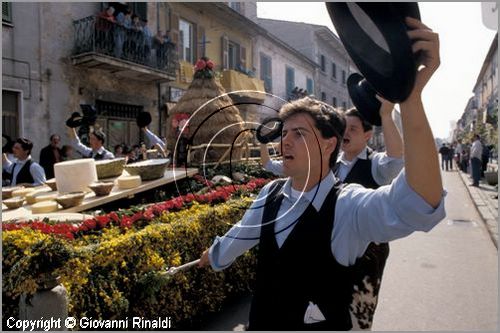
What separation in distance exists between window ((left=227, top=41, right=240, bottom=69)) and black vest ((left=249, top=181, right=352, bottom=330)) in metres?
20.0

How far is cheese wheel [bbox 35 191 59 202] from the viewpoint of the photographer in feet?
15.9

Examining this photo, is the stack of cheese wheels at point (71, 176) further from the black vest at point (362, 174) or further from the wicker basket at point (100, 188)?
the black vest at point (362, 174)

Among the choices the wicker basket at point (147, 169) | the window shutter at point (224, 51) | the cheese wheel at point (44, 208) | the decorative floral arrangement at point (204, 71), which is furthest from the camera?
the window shutter at point (224, 51)

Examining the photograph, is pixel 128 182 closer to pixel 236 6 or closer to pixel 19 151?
pixel 19 151

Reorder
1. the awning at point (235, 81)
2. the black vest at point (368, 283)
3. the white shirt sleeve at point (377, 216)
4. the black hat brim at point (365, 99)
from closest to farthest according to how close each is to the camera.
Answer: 1. the white shirt sleeve at point (377, 216)
2. the black hat brim at point (365, 99)
3. the black vest at point (368, 283)
4. the awning at point (235, 81)

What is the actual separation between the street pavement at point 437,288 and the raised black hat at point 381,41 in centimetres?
335

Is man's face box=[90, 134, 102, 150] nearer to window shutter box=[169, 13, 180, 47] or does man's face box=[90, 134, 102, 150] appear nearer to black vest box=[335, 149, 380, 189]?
black vest box=[335, 149, 380, 189]

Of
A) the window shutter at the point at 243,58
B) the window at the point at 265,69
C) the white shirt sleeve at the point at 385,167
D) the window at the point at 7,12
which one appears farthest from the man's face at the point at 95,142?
the window at the point at 265,69

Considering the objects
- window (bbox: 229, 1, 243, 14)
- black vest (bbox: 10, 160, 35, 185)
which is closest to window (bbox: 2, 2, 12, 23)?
black vest (bbox: 10, 160, 35, 185)

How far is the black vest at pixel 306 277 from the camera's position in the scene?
1679mm

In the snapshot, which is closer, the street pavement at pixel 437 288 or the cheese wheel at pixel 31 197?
the street pavement at pixel 437 288

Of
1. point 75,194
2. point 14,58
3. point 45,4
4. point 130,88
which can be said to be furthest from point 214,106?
point 130,88

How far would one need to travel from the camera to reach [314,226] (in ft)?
5.58

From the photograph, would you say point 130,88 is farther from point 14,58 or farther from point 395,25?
point 395,25
